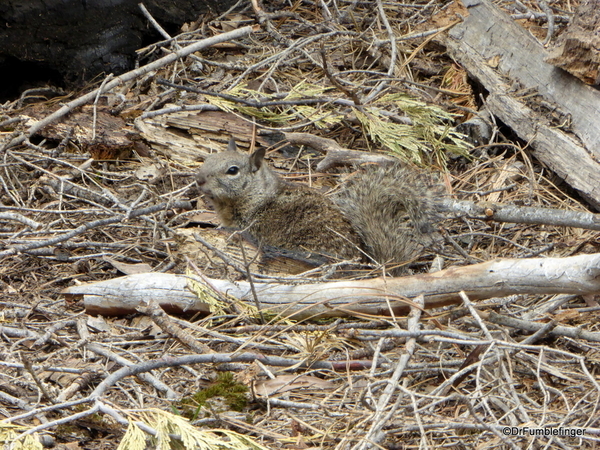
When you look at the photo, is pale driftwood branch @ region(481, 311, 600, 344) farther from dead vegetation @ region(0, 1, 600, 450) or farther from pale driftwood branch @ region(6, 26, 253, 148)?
pale driftwood branch @ region(6, 26, 253, 148)

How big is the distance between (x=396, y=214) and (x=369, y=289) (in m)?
0.96

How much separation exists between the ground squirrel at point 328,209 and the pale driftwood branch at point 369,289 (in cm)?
66

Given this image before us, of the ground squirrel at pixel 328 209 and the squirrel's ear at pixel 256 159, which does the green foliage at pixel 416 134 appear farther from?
the squirrel's ear at pixel 256 159

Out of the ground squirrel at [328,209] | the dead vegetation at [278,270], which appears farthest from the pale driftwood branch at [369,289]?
the ground squirrel at [328,209]

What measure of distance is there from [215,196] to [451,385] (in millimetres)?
2185

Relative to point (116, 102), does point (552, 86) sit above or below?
above

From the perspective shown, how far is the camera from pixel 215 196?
450cm

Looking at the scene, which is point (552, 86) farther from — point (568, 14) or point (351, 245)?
point (351, 245)

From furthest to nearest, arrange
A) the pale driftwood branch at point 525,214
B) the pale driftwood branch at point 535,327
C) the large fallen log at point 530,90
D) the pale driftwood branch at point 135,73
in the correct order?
the pale driftwood branch at point 135,73
the large fallen log at point 530,90
the pale driftwood branch at point 525,214
the pale driftwood branch at point 535,327

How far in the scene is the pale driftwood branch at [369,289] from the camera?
288 centimetres

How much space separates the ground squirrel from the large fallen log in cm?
106

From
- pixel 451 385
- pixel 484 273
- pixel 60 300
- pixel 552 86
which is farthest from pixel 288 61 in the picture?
pixel 451 385

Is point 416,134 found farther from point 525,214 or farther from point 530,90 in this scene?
point 525,214

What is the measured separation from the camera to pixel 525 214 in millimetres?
3676
